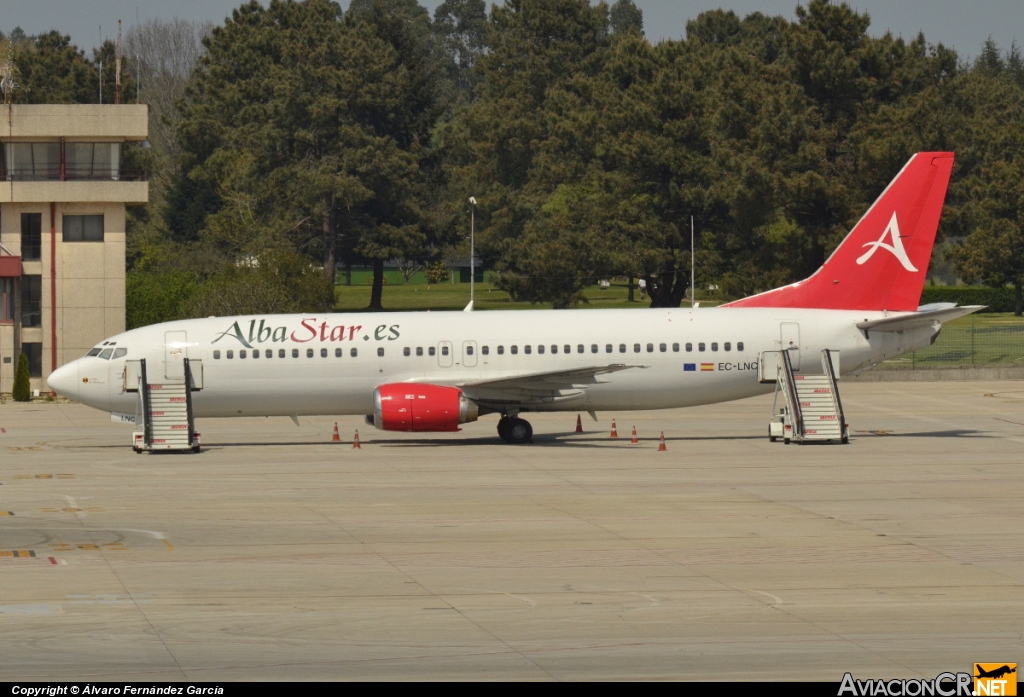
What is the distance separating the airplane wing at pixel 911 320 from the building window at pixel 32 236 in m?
36.8

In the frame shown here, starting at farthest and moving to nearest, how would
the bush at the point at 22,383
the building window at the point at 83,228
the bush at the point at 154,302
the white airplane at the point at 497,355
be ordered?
the bush at the point at 154,302
the building window at the point at 83,228
the bush at the point at 22,383
the white airplane at the point at 497,355

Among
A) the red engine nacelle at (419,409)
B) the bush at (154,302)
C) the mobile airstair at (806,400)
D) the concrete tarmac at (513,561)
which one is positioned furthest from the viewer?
the bush at (154,302)

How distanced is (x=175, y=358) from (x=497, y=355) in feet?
29.1

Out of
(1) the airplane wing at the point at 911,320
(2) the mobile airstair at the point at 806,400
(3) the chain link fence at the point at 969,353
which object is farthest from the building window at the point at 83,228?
(1) the airplane wing at the point at 911,320

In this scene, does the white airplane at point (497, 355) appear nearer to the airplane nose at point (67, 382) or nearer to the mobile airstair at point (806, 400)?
the airplane nose at point (67, 382)

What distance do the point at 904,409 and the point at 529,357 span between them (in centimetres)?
1657

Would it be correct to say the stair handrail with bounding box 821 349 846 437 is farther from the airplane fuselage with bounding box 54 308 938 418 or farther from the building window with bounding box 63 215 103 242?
the building window with bounding box 63 215 103 242

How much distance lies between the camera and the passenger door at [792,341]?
3662cm

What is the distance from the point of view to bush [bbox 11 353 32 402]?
178 feet

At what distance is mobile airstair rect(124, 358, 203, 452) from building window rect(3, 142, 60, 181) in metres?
24.5

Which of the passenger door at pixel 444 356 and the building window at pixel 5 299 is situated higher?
the building window at pixel 5 299

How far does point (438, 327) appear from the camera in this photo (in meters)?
36.8

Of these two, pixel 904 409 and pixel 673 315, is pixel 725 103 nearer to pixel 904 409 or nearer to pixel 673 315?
pixel 904 409

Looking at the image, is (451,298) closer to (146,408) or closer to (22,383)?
(22,383)
